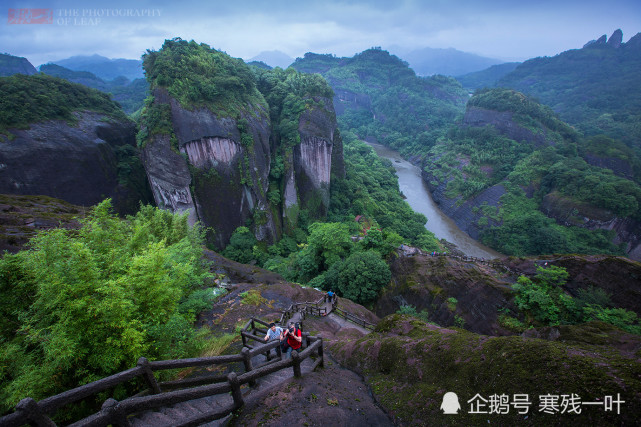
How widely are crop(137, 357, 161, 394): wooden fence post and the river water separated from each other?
40131mm

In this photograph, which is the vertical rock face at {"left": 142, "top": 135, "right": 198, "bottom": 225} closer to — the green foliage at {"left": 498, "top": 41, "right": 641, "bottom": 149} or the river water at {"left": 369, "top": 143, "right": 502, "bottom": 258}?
the river water at {"left": 369, "top": 143, "right": 502, "bottom": 258}

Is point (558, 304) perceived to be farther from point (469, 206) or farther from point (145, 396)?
point (469, 206)

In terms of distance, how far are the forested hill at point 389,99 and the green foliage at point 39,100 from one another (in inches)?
2877

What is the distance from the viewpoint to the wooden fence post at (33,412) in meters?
2.87

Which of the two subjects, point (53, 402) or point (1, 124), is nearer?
point (53, 402)

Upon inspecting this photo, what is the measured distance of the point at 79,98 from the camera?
89.1 ft

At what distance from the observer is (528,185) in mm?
44281

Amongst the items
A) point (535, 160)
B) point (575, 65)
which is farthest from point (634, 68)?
point (535, 160)

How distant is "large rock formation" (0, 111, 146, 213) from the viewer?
21.2 m

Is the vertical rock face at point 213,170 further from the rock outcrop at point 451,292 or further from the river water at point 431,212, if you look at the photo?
the river water at point 431,212

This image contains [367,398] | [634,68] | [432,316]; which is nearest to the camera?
[367,398]

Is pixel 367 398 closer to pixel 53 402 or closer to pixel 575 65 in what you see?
pixel 53 402

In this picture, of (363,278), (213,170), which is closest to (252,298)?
(363,278)

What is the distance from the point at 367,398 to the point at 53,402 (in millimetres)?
5162
